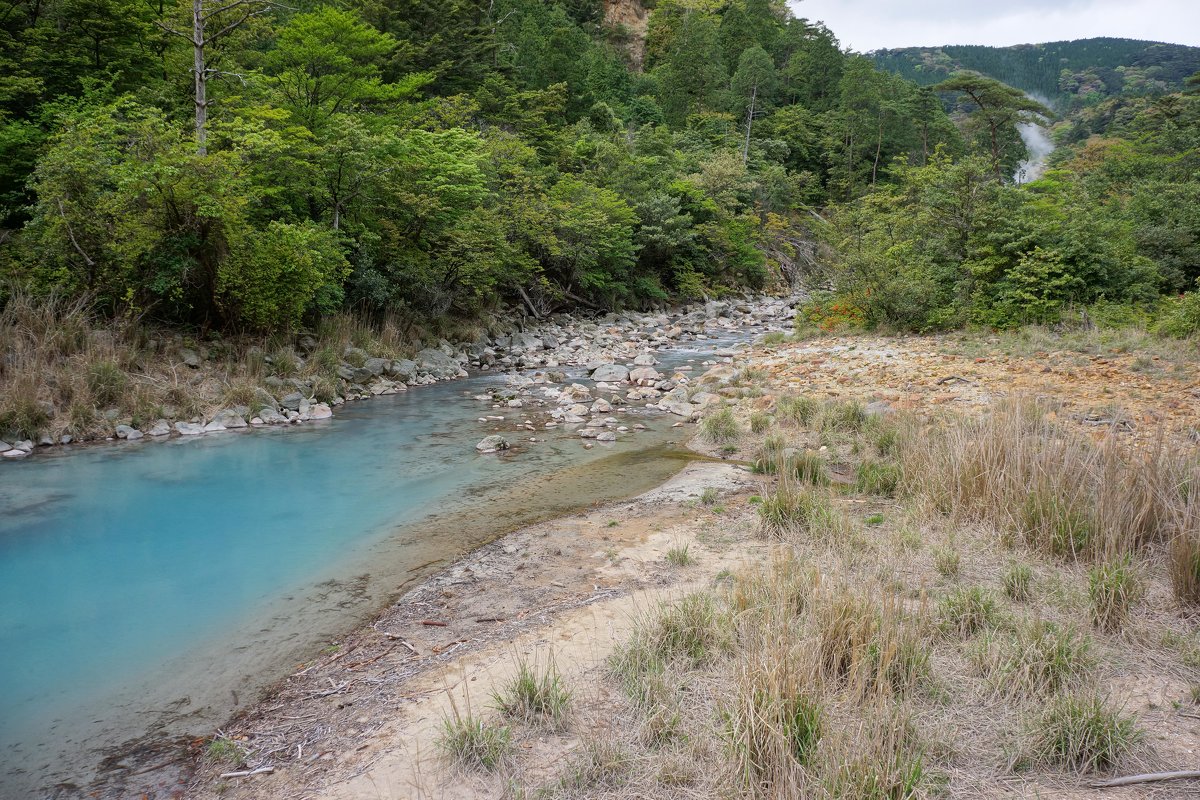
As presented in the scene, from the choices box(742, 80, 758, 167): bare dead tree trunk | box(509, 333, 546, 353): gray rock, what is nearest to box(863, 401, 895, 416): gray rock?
box(509, 333, 546, 353): gray rock

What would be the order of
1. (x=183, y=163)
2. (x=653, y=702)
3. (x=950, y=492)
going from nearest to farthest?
(x=653, y=702), (x=950, y=492), (x=183, y=163)

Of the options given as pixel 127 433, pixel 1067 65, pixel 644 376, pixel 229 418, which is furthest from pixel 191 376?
pixel 1067 65

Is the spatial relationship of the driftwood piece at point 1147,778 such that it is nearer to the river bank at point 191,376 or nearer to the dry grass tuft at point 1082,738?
the dry grass tuft at point 1082,738

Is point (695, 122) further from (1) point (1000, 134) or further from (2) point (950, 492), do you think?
(2) point (950, 492)

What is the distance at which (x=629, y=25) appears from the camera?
5944 centimetres

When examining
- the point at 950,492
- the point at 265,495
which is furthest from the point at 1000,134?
the point at 265,495

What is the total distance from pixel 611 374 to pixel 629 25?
55.8 m

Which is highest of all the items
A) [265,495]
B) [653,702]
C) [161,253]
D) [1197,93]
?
[1197,93]

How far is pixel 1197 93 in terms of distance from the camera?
2584 centimetres

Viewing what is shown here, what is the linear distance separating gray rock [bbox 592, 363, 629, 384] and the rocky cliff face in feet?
169

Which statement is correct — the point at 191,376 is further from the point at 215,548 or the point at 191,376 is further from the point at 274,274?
the point at 215,548

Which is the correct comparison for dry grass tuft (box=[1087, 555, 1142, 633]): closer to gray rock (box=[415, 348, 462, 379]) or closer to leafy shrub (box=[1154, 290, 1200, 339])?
leafy shrub (box=[1154, 290, 1200, 339])

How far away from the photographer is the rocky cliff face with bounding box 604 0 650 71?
57.9m

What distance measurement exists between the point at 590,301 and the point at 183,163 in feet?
54.0
